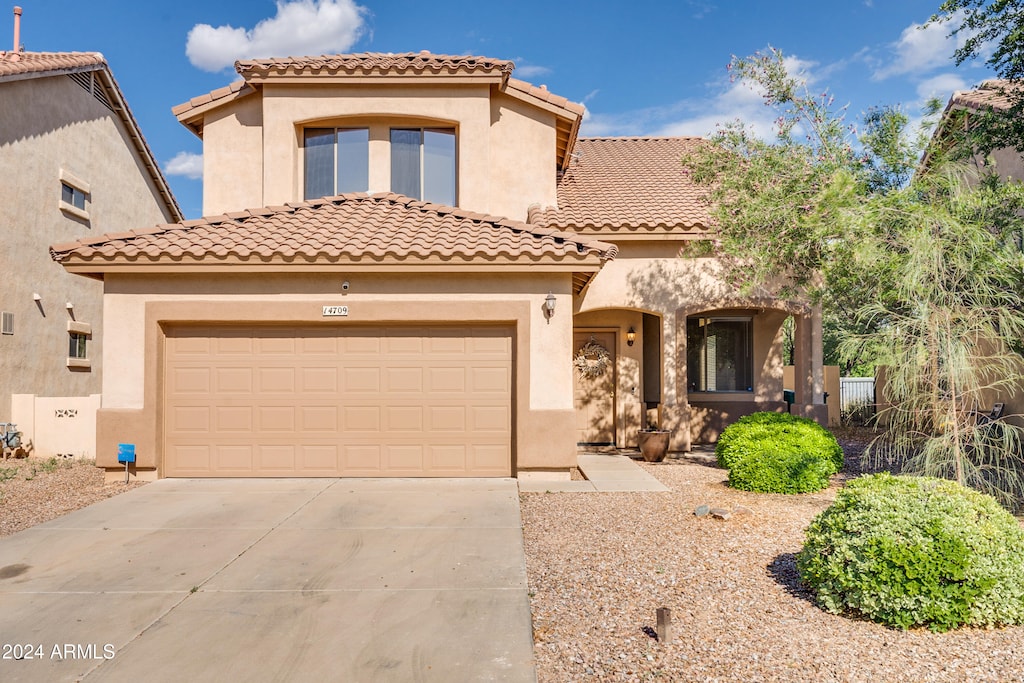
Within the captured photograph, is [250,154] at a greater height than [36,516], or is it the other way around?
[250,154]

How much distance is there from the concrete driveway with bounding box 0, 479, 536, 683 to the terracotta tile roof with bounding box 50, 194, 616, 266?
3464mm

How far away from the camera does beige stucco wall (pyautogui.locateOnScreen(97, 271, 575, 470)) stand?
10.1 meters

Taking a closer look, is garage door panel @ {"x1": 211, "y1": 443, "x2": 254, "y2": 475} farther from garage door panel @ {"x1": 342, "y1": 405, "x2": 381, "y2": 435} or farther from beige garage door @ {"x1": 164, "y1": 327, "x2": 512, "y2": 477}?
garage door panel @ {"x1": 342, "y1": 405, "x2": 381, "y2": 435}

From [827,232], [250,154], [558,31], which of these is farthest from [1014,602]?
[558,31]

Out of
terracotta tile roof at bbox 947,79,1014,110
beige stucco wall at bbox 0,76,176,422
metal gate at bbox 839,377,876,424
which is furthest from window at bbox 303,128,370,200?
metal gate at bbox 839,377,876,424

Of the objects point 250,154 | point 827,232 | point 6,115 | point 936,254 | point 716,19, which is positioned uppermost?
point 716,19

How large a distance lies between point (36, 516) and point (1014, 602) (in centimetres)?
984

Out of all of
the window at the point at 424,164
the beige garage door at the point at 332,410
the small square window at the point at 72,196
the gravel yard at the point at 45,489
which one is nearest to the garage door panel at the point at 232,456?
the beige garage door at the point at 332,410

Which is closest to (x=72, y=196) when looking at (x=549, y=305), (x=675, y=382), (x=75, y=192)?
(x=75, y=192)

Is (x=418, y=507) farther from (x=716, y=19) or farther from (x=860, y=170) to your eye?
(x=716, y=19)

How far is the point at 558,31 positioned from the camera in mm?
19672

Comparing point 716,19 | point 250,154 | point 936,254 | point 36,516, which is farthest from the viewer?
point 716,19

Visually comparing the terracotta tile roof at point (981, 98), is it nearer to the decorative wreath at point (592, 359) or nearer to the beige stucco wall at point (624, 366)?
the beige stucco wall at point (624, 366)

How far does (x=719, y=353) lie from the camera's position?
597 inches
